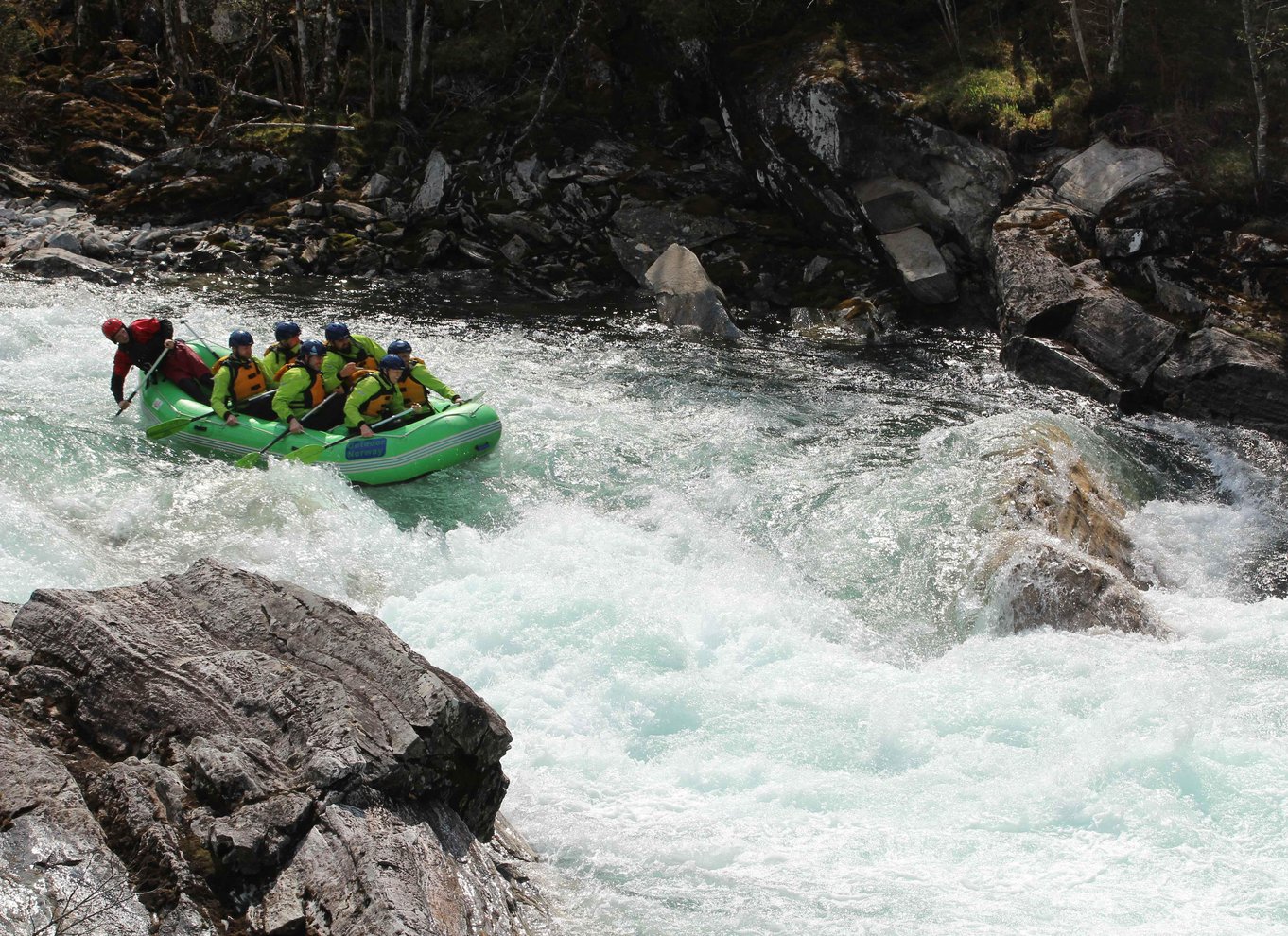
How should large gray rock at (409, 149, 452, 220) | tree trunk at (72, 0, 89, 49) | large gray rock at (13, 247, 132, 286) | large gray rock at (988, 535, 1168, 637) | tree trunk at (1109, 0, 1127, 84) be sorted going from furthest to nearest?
tree trunk at (72, 0, 89, 49) → large gray rock at (409, 149, 452, 220) → large gray rock at (13, 247, 132, 286) → tree trunk at (1109, 0, 1127, 84) → large gray rock at (988, 535, 1168, 637)

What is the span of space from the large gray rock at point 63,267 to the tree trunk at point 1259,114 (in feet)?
55.0

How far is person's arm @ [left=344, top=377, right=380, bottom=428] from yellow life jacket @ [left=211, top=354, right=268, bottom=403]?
1103 mm

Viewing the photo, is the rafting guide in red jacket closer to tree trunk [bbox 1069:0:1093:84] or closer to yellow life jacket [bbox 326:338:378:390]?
yellow life jacket [bbox 326:338:378:390]

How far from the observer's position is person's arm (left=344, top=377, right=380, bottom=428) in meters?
11.7

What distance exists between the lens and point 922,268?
17.5 m

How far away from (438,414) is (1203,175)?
11.2 m

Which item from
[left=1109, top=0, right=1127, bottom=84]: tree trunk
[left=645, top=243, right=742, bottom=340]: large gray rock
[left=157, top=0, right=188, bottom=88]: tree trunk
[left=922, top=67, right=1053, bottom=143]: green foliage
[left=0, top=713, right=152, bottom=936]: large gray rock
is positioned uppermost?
[left=1109, top=0, right=1127, bottom=84]: tree trunk

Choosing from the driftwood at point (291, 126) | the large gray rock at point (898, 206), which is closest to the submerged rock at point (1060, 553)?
the large gray rock at point (898, 206)

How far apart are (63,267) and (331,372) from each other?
8.25m

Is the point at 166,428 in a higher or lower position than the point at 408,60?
lower

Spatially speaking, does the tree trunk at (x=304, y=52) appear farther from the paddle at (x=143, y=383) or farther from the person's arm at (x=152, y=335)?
the paddle at (x=143, y=383)

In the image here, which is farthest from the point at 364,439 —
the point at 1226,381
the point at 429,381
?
the point at 1226,381

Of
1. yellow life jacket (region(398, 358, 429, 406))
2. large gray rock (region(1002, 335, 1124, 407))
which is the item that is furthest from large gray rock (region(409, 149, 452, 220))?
large gray rock (region(1002, 335, 1124, 407))

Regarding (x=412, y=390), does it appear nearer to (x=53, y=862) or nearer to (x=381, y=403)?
(x=381, y=403)
